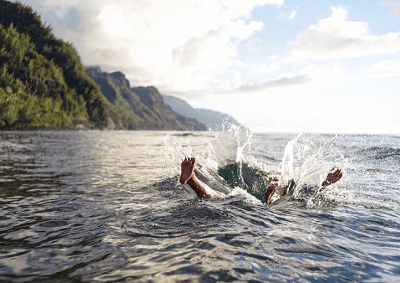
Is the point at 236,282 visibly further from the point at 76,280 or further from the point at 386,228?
the point at 386,228

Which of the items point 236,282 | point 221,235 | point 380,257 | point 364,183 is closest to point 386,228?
point 380,257

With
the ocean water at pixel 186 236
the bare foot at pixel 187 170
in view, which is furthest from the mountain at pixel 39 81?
the bare foot at pixel 187 170

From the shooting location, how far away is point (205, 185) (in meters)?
7.41

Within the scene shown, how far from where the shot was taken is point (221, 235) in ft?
14.2

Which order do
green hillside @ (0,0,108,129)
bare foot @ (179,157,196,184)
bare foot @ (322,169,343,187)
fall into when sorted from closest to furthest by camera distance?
1. bare foot @ (179,157,196,184)
2. bare foot @ (322,169,343,187)
3. green hillside @ (0,0,108,129)

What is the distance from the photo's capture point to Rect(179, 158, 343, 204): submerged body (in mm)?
6258

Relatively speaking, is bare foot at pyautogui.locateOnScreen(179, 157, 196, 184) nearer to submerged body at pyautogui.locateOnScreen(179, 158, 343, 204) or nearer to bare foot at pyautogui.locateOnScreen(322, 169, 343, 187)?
submerged body at pyautogui.locateOnScreen(179, 158, 343, 204)

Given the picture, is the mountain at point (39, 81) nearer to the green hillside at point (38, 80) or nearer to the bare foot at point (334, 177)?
the green hillside at point (38, 80)

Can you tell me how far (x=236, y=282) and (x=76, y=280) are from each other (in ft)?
5.53

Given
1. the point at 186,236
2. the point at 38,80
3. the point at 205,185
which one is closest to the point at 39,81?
the point at 38,80

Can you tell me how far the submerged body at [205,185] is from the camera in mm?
6258

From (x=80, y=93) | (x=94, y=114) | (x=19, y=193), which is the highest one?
(x=80, y=93)

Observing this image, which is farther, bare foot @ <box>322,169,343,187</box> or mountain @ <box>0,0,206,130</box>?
mountain @ <box>0,0,206,130</box>

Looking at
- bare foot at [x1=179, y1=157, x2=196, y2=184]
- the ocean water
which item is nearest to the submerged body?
bare foot at [x1=179, y1=157, x2=196, y2=184]
